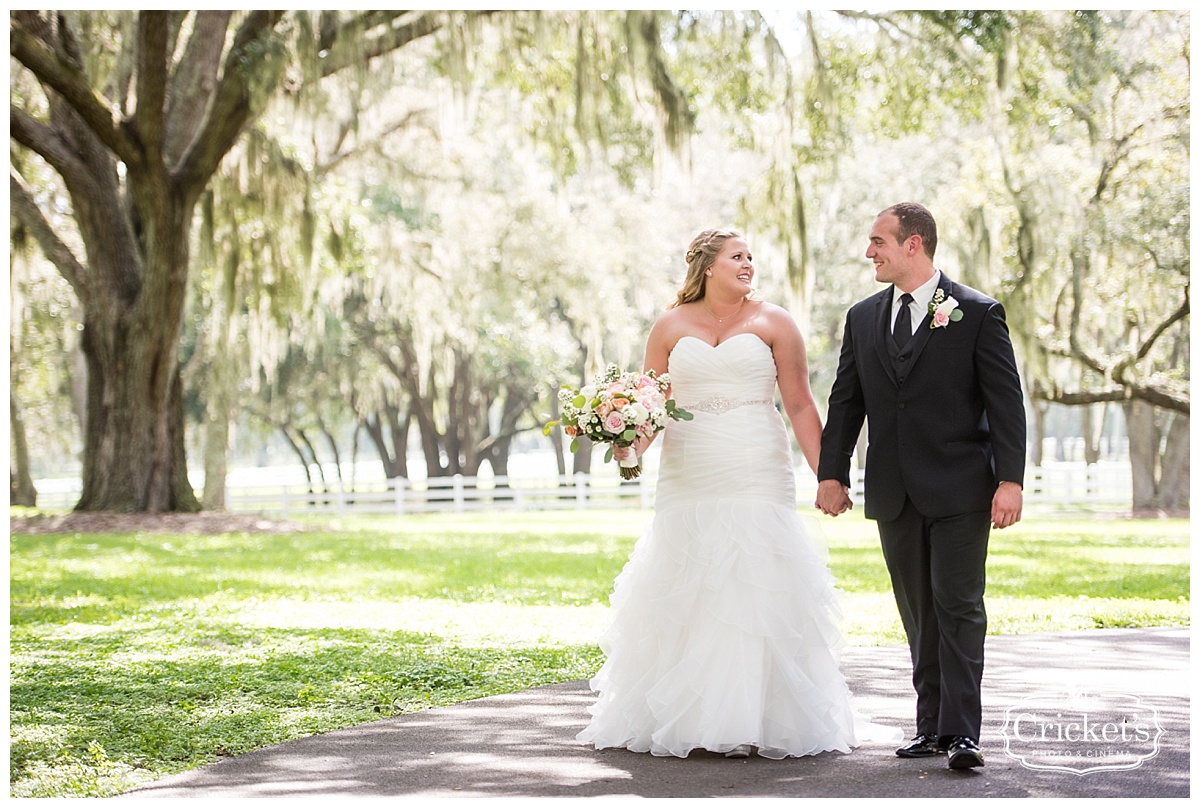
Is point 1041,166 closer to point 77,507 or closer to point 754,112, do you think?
point 754,112

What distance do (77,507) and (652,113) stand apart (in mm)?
9367

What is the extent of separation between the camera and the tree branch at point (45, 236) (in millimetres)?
16531

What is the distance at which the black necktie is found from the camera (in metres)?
4.59

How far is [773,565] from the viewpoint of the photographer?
4.86m

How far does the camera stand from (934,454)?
14.6 feet

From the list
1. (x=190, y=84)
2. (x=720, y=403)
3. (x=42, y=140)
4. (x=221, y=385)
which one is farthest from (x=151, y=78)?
(x=720, y=403)

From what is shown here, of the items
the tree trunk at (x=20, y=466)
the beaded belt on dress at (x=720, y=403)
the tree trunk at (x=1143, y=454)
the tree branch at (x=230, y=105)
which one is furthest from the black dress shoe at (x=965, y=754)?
the tree trunk at (x=20, y=466)

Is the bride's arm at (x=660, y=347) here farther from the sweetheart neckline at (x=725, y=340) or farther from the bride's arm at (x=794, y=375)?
the bride's arm at (x=794, y=375)

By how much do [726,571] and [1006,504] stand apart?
1088 mm

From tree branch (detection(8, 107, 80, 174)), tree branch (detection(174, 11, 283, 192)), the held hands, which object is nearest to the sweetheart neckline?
the held hands

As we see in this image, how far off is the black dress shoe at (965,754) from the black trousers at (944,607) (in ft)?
0.13

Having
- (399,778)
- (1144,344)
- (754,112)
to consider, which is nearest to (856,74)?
(754,112)

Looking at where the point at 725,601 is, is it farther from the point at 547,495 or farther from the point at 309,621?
the point at 547,495

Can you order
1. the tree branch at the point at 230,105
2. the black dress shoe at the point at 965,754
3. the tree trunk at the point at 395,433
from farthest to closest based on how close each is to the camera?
the tree trunk at the point at 395,433 < the tree branch at the point at 230,105 < the black dress shoe at the point at 965,754
